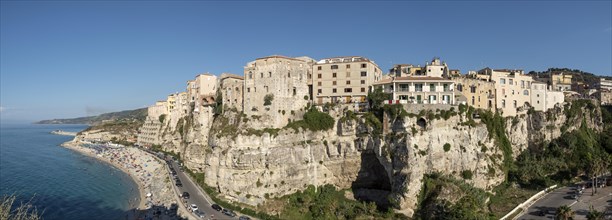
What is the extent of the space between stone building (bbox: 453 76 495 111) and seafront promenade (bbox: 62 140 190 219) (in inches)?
1664

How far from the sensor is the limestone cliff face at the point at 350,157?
152 feet

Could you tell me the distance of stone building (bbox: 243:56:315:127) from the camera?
53062 millimetres

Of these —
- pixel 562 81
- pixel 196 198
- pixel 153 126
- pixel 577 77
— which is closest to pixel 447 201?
pixel 196 198

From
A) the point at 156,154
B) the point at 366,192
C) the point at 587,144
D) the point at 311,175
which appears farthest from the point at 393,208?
the point at 156,154

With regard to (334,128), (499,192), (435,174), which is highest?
(334,128)

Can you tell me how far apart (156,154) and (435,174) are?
6893cm

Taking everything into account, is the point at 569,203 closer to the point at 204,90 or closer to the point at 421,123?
the point at 421,123

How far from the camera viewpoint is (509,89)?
196 ft

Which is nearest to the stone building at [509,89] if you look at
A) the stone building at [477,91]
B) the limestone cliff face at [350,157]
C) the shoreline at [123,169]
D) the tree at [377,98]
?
the stone building at [477,91]

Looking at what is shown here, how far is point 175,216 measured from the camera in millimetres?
47844

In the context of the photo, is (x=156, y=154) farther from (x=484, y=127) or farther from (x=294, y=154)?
(x=484, y=127)

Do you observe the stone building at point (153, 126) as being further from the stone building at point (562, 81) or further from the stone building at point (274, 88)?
the stone building at point (562, 81)

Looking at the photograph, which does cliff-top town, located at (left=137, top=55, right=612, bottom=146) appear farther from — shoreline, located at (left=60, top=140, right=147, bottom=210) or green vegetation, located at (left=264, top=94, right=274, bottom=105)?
shoreline, located at (left=60, top=140, right=147, bottom=210)

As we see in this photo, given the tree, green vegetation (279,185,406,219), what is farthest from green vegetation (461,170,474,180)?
the tree
